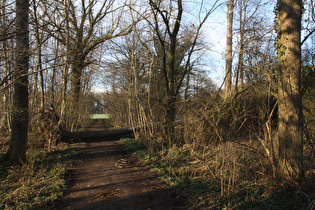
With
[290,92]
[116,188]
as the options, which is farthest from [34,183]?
[290,92]

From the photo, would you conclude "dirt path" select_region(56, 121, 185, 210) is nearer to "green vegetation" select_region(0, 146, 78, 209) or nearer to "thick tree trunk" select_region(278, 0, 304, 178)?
"green vegetation" select_region(0, 146, 78, 209)

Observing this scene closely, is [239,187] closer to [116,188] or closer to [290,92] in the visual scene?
[290,92]

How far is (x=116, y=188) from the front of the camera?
4801 mm

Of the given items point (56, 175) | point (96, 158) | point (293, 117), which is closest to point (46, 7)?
point (56, 175)

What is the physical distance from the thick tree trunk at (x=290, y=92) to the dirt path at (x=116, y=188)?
217 centimetres

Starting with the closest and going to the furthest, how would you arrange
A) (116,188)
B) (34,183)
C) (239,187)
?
(239,187)
(116,188)
(34,183)

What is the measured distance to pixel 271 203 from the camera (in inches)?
135

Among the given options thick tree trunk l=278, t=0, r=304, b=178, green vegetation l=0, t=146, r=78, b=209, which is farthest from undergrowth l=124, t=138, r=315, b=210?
green vegetation l=0, t=146, r=78, b=209

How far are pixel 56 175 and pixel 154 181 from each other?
107 inches

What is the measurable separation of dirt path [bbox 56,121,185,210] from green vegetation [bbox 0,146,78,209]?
0.98 feet

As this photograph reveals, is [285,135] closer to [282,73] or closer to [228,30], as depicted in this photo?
[282,73]

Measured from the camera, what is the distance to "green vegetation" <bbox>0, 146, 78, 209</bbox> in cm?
404

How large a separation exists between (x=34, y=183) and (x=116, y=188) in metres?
2.05

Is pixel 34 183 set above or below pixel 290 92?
below
